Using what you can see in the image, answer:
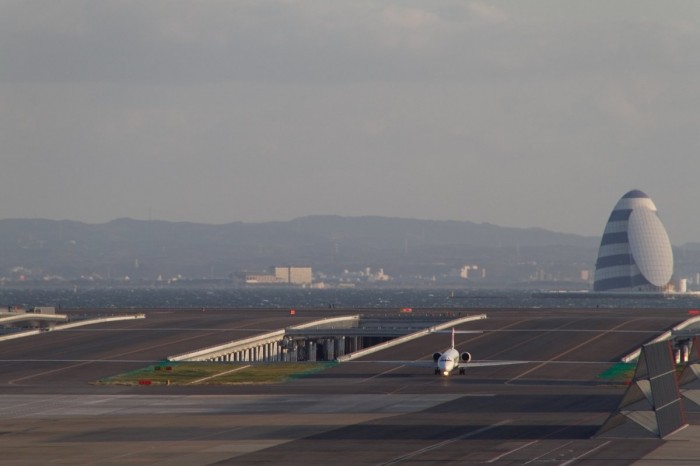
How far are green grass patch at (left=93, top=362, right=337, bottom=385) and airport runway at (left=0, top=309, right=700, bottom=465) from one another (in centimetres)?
237

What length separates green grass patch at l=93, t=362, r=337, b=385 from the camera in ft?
295

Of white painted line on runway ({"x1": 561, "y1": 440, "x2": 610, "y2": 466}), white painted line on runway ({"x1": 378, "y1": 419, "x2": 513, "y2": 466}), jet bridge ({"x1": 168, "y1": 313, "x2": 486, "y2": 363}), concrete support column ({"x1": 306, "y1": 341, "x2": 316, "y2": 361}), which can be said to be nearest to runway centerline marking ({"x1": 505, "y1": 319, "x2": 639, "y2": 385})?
jet bridge ({"x1": 168, "y1": 313, "x2": 486, "y2": 363})

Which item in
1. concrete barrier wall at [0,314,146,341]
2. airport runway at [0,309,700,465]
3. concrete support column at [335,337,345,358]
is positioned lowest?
airport runway at [0,309,700,465]

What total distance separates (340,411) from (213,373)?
26130 mm

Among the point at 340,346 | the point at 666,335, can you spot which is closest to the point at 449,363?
the point at 666,335

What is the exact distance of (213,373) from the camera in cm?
9481

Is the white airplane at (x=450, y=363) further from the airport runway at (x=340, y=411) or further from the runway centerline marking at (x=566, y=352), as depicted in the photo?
the runway centerline marking at (x=566, y=352)

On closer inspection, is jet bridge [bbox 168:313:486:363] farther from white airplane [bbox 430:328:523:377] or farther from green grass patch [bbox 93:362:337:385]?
white airplane [bbox 430:328:523:377]

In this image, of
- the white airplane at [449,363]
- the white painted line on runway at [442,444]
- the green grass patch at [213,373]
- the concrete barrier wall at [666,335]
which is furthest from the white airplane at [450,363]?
the white painted line on runway at [442,444]

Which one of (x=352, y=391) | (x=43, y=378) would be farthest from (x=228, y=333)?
(x=352, y=391)

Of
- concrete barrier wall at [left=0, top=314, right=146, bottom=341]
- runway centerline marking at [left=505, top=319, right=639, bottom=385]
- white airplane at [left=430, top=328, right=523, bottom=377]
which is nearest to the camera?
white airplane at [left=430, top=328, right=523, bottom=377]

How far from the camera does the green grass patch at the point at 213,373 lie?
89.9 m

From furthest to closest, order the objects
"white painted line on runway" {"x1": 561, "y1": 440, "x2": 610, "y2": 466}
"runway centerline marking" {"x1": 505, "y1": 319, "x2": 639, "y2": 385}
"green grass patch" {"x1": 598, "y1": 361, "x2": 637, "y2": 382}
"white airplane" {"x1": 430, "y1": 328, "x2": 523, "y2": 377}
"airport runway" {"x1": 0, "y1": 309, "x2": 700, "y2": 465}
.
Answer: "runway centerline marking" {"x1": 505, "y1": 319, "x2": 639, "y2": 385} < "white airplane" {"x1": 430, "y1": 328, "x2": 523, "y2": 377} < "green grass patch" {"x1": 598, "y1": 361, "x2": 637, "y2": 382} < "airport runway" {"x1": 0, "y1": 309, "x2": 700, "y2": 465} < "white painted line on runway" {"x1": 561, "y1": 440, "x2": 610, "y2": 466}

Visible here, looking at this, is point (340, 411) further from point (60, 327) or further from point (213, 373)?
point (60, 327)
